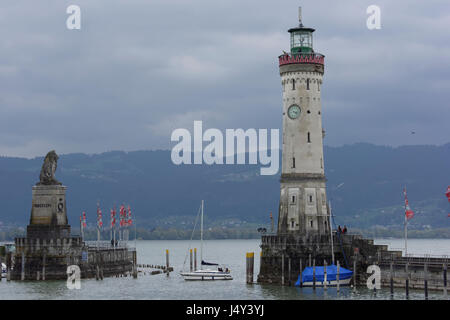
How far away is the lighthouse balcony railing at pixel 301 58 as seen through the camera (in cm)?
10188

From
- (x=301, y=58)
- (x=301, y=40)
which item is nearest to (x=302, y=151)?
(x=301, y=58)

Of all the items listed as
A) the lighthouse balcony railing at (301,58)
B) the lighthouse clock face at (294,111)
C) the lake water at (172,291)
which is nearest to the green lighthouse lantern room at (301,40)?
the lighthouse balcony railing at (301,58)

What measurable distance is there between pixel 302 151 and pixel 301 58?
1087cm

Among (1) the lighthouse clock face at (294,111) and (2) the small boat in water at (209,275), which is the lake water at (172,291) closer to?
(2) the small boat in water at (209,275)

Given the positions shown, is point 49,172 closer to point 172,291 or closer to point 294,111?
point 172,291

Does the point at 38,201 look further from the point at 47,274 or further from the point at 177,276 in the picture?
the point at 177,276

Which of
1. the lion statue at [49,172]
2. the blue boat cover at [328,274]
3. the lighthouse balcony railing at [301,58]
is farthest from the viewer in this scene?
the lion statue at [49,172]

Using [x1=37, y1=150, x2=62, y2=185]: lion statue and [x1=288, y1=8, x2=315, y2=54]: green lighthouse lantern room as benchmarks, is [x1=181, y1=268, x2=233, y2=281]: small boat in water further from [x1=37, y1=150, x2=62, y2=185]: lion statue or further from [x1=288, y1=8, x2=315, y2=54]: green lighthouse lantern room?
[x1=288, y1=8, x2=315, y2=54]: green lighthouse lantern room

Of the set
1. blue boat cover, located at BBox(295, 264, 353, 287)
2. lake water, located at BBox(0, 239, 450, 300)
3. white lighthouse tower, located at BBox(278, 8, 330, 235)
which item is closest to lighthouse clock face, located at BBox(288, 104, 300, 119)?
white lighthouse tower, located at BBox(278, 8, 330, 235)

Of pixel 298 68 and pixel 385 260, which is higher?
pixel 298 68
